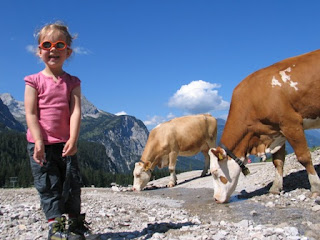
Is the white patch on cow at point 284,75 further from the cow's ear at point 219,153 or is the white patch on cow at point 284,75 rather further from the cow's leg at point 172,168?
the cow's leg at point 172,168

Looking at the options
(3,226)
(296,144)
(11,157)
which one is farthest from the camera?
(11,157)

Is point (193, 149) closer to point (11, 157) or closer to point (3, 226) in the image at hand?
point (3, 226)

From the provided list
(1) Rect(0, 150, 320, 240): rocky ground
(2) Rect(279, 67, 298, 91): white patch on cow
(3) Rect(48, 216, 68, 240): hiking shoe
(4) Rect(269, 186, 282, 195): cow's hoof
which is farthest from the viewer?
(4) Rect(269, 186, 282, 195): cow's hoof

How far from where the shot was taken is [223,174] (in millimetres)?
9375

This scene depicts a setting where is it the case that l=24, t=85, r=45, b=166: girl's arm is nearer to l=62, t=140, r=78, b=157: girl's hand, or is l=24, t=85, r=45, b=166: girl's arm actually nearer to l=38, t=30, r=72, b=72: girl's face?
l=62, t=140, r=78, b=157: girl's hand

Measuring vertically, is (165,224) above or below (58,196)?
below

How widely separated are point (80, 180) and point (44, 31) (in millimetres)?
2349

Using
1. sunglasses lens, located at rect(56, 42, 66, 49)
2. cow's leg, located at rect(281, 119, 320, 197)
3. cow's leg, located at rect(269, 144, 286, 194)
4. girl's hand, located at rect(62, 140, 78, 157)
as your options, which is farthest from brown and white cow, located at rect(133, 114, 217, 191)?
sunglasses lens, located at rect(56, 42, 66, 49)

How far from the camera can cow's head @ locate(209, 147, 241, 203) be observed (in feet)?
30.4

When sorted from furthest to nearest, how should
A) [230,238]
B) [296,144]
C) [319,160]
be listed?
[319,160] < [296,144] < [230,238]

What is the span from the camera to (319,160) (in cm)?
1277

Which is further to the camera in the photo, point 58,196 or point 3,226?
point 3,226

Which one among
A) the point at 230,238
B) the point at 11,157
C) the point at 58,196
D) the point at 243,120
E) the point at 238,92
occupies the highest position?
the point at 11,157

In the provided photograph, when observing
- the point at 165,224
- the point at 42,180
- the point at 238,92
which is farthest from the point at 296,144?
the point at 42,180
